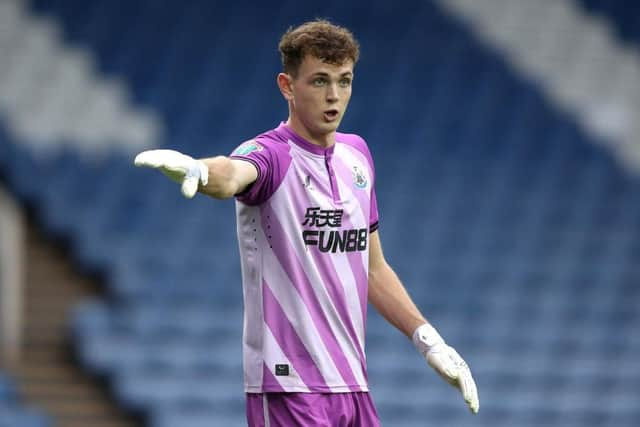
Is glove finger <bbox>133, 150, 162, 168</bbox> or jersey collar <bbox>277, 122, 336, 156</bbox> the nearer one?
glove finger <bbox>133, 150, 162, 168</bbox>

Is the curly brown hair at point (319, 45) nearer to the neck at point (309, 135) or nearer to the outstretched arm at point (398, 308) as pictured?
the neck at point (309, 135)

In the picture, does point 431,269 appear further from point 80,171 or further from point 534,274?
point 80,171

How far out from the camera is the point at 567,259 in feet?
36.7

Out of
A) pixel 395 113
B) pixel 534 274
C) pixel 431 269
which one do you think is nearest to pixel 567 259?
pixel 534 274

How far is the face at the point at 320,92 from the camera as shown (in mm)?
3524

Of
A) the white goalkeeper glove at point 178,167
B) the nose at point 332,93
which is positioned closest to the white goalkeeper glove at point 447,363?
the nose at point 332,93

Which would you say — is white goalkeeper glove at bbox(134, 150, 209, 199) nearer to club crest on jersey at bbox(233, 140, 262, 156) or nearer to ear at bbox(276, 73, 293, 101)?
club crest on jersey at bbox(233, 140, 262, 156)

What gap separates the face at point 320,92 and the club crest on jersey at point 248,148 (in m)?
0.19

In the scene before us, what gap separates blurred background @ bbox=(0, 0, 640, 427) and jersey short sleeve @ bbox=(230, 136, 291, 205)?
16.2 ft

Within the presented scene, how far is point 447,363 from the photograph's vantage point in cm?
361

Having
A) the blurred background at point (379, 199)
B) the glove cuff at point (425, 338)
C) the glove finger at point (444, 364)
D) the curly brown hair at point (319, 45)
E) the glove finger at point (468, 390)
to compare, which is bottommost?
the glove finger at point (468, 390)

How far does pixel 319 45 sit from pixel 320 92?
14 cm

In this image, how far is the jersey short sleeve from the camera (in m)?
3.40

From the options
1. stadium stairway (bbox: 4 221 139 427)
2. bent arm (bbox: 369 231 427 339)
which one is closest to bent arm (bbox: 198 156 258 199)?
bent arm (bbox: 369 231 427 339)
